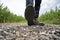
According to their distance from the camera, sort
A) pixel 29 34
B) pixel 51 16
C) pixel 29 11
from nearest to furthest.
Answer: pixel 29 34, pixel 29 11, pixel 51 16

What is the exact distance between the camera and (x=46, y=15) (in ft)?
39.4

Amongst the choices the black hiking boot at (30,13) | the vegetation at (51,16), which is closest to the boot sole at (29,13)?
the black hiking boot at (30,13)

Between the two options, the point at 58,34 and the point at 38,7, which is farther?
the point at 38,7

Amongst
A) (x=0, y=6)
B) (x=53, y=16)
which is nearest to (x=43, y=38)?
(x=0, y=6)

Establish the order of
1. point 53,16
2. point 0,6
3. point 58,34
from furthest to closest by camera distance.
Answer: point 53,16 → point 0,6 → point 58,34

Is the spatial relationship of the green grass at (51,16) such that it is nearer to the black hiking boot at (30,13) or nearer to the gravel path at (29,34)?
the black hiking boot at (30,13)

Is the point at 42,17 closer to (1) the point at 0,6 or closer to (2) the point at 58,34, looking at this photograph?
(1) the point at 0,6

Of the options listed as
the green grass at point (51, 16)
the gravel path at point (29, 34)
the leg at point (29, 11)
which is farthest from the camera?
the green grass at point (51, 16)

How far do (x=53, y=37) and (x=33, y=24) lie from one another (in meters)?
1.35

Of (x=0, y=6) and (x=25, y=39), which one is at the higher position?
(x=0, y=6)

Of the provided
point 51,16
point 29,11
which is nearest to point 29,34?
point 29,11

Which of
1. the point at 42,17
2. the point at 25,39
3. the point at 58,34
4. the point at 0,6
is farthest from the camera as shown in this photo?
the point at 42,17

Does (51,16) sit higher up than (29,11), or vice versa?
(29,11)

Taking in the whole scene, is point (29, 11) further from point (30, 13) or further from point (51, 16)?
point (51, 16)
